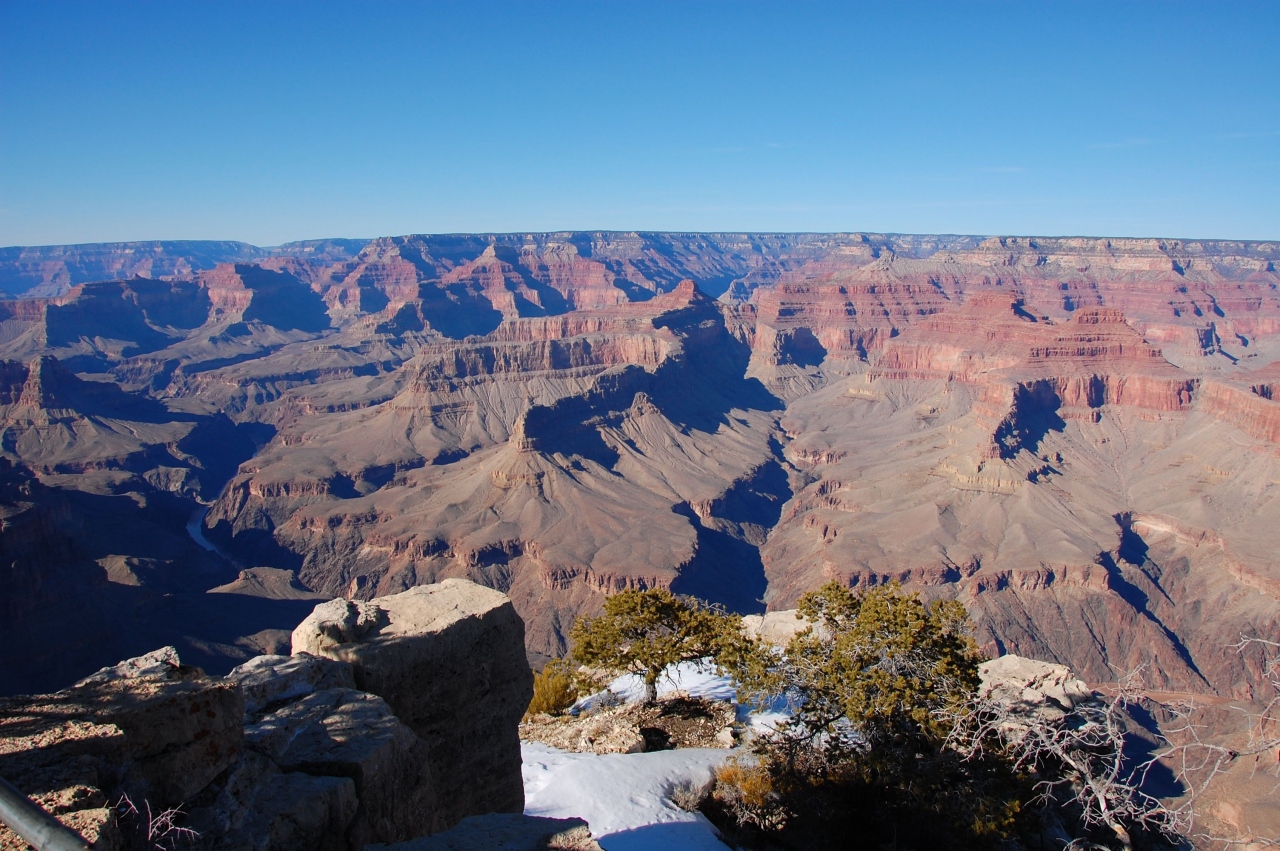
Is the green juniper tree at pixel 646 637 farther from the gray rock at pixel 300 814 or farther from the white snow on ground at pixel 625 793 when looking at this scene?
the gray rock at pixel 300 814

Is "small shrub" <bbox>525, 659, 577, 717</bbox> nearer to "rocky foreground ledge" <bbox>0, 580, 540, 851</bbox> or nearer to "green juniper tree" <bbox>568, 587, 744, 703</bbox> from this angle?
"green juniper tree" <bbox>568, 587, 744, 703</bbox>

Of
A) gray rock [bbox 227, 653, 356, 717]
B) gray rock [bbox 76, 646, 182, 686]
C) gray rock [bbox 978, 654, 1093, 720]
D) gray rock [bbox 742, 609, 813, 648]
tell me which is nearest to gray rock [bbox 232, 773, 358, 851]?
gray rock [bbox 76, 646, 182, 686]

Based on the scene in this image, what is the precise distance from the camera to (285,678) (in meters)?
13.8

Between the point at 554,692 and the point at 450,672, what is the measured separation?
1459 centimetres

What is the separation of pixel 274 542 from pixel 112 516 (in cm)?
1894

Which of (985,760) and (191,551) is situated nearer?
(985,760)

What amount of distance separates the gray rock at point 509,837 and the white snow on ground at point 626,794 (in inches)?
202

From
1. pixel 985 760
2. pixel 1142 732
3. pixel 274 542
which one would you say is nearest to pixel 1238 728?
pixel 1142 732

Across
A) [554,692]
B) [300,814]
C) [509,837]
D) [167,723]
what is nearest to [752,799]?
[509,837]

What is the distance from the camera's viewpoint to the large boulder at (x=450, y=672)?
51.3 feet

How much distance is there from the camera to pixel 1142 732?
55.2 metres

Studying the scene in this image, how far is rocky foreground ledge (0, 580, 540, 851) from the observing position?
8430 mm

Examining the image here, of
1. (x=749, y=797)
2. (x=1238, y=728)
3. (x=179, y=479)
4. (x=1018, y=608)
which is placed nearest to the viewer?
(x=749, y=797)

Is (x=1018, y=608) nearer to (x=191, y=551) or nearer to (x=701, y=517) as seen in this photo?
(x=701, y=517)
